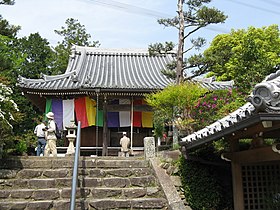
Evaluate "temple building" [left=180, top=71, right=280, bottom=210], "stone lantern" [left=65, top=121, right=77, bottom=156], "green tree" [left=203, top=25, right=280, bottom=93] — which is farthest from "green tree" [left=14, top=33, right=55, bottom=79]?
"temple building" [left=180, top=71, right=280, bottom=210]

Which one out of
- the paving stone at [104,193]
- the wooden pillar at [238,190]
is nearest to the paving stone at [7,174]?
the paving stone at [104,193]

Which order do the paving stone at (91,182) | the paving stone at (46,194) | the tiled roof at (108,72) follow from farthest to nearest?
the tiled roof at (108,72), the paving stone at (91,182), the paving stone at (46,194)

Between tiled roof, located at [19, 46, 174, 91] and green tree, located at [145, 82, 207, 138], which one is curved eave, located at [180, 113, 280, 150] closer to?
green tree, located at [145, 82, 207, 138]

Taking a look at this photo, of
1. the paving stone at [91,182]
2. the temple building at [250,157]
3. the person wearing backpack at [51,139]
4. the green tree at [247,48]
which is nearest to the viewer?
the temple building at [250,157]

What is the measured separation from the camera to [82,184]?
274 inches

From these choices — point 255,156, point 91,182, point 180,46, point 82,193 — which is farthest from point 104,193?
point 180,46

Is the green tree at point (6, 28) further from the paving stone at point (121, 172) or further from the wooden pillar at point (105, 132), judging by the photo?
the paving stone at point (121, 172)

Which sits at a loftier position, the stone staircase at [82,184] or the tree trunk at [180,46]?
the tree trunk at [180,46]

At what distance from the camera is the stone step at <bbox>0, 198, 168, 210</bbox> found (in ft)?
19.7

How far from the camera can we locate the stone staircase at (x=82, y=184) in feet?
20.3

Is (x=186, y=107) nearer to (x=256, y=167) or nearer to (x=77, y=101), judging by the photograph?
(x=256, y=167)

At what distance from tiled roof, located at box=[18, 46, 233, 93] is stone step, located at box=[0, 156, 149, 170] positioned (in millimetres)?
5964

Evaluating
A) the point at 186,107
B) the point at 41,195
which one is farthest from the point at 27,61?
the point at 41,195

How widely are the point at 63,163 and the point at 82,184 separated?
1.17m
